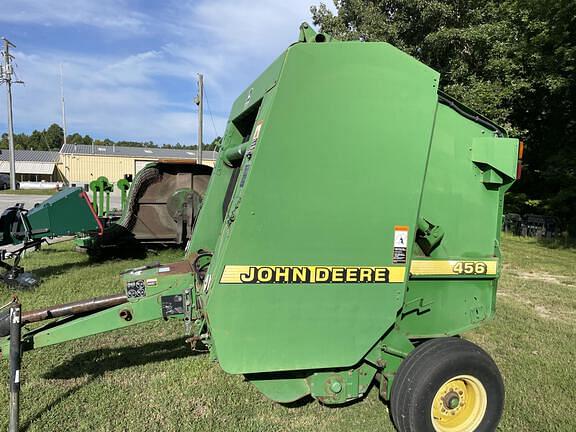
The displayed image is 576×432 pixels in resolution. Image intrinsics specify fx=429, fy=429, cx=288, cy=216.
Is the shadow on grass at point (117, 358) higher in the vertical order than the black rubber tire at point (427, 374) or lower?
lower

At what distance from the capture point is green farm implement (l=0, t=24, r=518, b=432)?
8.23 ft

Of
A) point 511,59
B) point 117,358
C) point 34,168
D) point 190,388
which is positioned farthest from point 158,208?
point 34,168

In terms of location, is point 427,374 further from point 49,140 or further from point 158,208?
point 49,140

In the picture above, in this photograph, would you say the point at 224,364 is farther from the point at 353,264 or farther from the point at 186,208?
the point at 186,208

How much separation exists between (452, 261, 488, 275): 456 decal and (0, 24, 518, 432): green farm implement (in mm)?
33

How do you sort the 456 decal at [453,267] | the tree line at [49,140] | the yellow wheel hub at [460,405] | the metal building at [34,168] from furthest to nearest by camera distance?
the tree line at [49,140] → the metal building at [34,168] → the 456 decal at [453,267] → the yellow wheel hub at [460,405]

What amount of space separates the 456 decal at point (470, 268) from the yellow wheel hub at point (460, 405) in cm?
74

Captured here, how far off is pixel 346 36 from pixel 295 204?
16242mm

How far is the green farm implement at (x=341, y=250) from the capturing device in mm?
2510

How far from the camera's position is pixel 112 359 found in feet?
13.6

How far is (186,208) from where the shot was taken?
8.09 m

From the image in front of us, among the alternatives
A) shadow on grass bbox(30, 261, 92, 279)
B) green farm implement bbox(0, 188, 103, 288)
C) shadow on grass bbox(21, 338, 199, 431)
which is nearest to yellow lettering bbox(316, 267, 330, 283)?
shadow on grass bbox(21, 338, 199, 431)

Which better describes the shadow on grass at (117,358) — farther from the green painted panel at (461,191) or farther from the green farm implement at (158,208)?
the green farm implement at (158,208)

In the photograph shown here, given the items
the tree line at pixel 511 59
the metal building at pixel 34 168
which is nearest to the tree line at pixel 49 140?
the metal building at pixel 34 168
